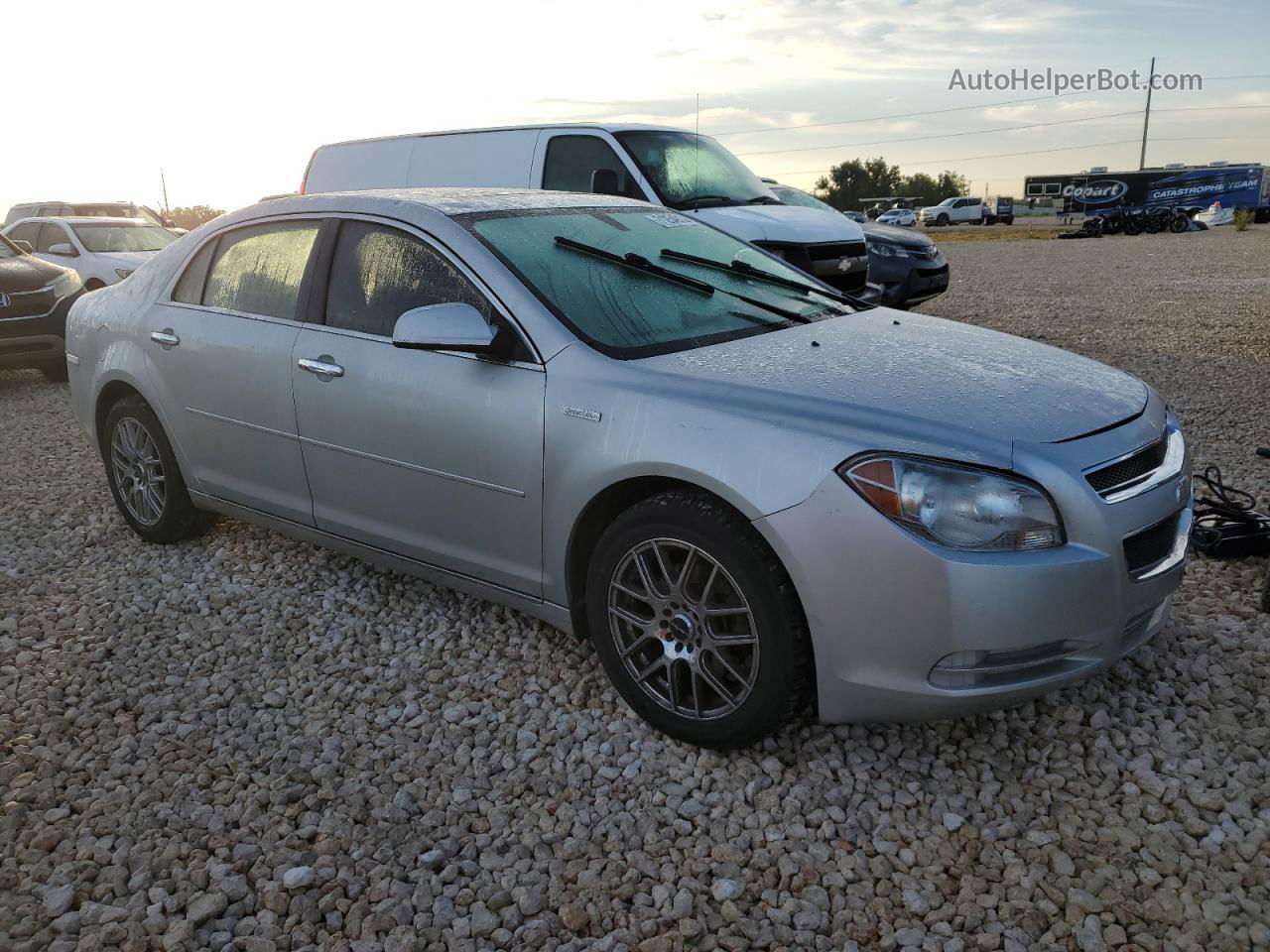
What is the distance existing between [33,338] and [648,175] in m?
6.36

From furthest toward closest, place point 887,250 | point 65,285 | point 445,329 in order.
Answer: point 887,250, point 65,285, point 445,329

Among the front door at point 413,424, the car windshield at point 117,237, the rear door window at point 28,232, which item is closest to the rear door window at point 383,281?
the front door at point 413,424

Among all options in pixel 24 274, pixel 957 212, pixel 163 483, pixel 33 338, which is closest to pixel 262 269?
pixel 163 483

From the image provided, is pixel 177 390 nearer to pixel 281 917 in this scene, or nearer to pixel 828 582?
pixel 281 917

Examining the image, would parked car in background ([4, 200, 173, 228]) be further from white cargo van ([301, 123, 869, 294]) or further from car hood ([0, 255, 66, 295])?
white cargo van ([301, 123, 869, 294])

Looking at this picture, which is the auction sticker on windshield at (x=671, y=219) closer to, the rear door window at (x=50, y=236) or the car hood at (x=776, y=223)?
the car hood at (x=776, y=223)

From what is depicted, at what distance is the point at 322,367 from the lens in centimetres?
380

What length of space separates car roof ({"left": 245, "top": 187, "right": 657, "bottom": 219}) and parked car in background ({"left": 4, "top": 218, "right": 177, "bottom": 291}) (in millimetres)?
9602

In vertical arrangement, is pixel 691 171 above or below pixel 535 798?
above

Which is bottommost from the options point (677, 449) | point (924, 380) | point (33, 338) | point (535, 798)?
point (535, 798)

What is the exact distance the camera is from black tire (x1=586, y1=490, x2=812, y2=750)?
276cm

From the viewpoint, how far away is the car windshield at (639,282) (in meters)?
3.36

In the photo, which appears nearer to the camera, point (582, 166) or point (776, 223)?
point (776, 223)

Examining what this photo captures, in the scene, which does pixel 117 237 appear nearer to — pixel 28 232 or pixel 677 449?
pixel 28 232
